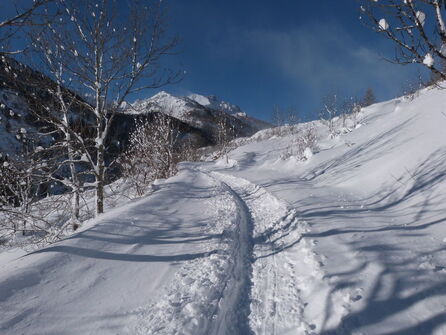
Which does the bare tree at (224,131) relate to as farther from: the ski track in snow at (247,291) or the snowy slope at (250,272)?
the ski track in snow at (247,291)

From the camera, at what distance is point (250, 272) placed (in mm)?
3791

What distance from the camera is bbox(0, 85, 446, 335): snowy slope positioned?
2584 millimetres

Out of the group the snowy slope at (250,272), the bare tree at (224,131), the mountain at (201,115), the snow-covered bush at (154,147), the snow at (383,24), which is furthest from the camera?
the bare tree at (224,131)

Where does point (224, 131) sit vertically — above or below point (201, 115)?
below

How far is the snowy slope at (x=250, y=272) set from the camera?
2.58 metres

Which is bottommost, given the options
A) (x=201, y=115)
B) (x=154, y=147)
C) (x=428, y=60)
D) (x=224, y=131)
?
(x=428, y=60)

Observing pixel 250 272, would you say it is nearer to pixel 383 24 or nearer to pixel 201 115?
pixel 383 24

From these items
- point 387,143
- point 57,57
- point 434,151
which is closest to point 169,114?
point 57,57

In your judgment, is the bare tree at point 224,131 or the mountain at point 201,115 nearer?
the mountain at point 201,115

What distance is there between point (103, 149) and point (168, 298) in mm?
4547

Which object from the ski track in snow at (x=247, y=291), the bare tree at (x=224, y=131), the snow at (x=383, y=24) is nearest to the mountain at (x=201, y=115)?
the bare tree at (x=224, y=131)

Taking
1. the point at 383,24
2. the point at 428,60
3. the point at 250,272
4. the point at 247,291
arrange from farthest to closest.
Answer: the point at 250,272, the point at 247,291, the point at 383,24, the point at 428,60

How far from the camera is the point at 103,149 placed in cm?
637

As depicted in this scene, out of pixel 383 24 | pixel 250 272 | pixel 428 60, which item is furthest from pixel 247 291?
pixel 383 24
